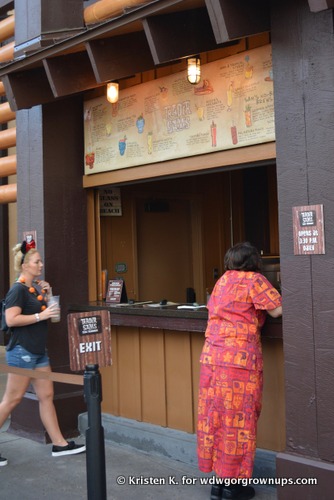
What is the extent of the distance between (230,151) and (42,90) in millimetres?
2205

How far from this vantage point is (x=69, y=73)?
19.4 feet

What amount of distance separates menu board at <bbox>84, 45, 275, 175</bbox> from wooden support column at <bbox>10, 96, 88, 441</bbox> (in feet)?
0.69

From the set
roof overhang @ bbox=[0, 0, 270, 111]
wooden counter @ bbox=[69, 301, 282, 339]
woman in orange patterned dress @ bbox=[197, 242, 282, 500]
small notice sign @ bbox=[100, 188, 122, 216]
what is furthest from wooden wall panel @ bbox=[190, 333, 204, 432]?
roof overhang @ bbox=[0, 0, 270, 111]

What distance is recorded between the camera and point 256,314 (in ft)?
15.0

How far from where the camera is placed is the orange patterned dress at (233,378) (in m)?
4.42

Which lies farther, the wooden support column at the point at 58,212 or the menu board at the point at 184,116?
the wooden support column at the point at 58,212

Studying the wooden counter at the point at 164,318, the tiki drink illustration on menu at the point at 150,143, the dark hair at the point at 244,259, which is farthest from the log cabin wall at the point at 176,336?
the tiki drink illustration on menu at the point at 150,143

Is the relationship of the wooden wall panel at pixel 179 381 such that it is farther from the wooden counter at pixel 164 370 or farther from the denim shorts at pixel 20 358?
the denim shorts at pixel 20 358

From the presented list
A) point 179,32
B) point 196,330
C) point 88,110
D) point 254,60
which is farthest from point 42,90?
point 196,330

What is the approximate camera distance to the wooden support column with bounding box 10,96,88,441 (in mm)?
6516

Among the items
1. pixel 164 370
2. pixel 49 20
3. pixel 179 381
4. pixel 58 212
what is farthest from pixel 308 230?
pixel 49 20

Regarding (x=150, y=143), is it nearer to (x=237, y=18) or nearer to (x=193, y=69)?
(x=193, y=69)

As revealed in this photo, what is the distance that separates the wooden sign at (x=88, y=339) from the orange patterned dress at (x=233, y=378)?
2.99ft

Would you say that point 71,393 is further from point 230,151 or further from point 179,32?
point 179,32
